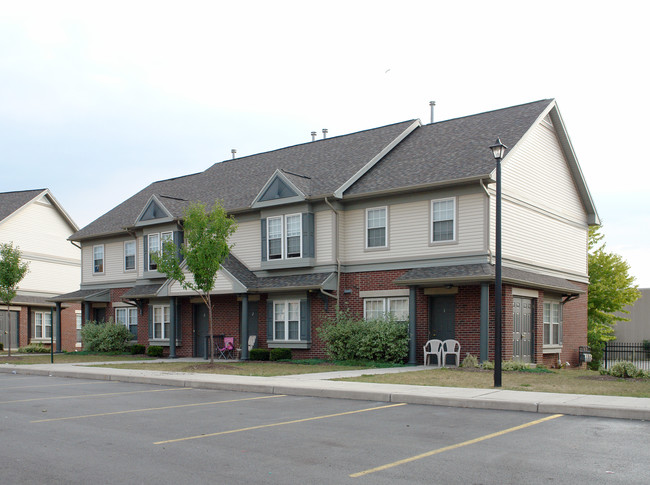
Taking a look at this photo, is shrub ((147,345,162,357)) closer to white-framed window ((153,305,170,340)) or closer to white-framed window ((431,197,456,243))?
white-framed window ((153,305,170,340))

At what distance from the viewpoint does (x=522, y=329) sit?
75.7 ft

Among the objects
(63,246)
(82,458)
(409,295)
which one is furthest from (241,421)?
(63,246)

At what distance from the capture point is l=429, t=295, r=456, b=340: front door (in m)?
22.7

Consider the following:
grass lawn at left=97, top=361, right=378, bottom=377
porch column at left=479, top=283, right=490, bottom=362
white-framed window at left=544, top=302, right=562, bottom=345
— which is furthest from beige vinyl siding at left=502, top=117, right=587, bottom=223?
grass lawn at left=97, top=361, right=378, bottom=377

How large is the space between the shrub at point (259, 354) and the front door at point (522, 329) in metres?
9.21

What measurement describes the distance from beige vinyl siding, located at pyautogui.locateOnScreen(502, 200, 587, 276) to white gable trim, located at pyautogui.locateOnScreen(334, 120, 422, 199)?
17.9 ft

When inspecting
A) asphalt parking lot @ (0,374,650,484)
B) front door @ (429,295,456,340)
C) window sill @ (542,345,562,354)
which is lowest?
window sill @ (542,345,562,354)

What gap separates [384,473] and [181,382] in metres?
11.1

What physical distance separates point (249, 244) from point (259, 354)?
4679 mm

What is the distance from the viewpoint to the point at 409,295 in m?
23.2

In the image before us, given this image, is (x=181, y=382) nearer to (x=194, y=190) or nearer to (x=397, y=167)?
(x=397, y=167)

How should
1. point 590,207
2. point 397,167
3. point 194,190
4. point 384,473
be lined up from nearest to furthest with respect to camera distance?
point 384,473, point 397,167, point 590,207, point 194,190

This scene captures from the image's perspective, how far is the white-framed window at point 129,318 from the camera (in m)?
33.1

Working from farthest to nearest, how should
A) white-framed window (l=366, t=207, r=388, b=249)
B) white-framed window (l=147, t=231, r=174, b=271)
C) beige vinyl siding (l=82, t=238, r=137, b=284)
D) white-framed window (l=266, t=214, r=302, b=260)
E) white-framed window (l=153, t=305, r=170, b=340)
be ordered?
1. beige vinyl siding (l=82, t=238, r=137, b=284)
2. white-framed window (l=153, t=305, r=170, b=340)
3. white-framed window (l=147, t=231, r=174, b=271)
4. white-framed window (l=266, t=214, r=302, b=260)
5. white-framed window (l=366, t=207, r=388, b=249)
